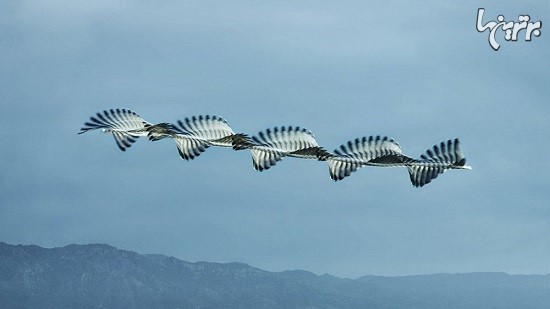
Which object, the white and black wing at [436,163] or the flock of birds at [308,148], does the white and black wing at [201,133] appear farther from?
the white and black wing at [436,163]

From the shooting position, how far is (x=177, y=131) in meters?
19.8

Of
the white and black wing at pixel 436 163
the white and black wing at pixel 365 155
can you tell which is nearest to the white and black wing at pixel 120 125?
the white and black wing at pixel 365 155

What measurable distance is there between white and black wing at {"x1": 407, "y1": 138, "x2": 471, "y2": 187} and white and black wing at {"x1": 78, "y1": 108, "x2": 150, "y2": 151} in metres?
5.47

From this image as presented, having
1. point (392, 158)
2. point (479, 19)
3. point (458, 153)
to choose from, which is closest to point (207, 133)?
point (392, 158)

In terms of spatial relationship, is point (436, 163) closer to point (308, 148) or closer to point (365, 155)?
point (365, 155)

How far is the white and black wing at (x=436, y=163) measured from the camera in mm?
19656

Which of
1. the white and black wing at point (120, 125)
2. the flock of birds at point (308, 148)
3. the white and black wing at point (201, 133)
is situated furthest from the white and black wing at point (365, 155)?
the white and black wing at point (120, 125)

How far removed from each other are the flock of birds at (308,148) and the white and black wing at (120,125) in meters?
0.78

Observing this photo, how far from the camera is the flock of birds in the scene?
64.5 ft

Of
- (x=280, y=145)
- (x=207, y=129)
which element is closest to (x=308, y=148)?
(x=280, y=145)

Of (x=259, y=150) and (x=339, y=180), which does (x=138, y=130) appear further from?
(x=339, y=180)

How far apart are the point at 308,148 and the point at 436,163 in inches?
96.9

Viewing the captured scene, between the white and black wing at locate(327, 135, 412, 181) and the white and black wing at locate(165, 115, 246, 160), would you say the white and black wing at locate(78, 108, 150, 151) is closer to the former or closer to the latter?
the white and black wing at locate(165, 115, 246, 160)

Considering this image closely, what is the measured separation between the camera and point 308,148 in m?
19.6
